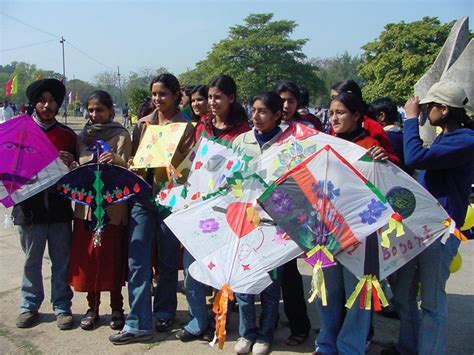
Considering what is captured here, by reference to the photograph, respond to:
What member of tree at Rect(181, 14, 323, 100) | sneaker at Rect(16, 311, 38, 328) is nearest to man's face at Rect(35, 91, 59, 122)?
sneaker at Rect(16, 311, 38, 328)

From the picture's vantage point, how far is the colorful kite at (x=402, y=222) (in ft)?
8.14

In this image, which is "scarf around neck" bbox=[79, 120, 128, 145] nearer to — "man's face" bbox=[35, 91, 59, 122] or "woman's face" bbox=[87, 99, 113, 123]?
"woman's face" bbox=[87, 99, 113, 123]

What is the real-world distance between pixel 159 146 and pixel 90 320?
1419 millimetres

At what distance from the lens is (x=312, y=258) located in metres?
2.43

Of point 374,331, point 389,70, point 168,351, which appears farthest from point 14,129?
point 389,70

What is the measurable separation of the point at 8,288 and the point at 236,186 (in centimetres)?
262

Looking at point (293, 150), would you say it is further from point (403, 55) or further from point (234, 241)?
point (403, 55)

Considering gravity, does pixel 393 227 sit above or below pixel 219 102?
below

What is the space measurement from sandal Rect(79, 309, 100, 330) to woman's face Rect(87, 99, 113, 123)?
1.46 metres

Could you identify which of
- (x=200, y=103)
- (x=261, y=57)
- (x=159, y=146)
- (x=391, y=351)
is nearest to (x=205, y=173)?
(x=159, y=146)

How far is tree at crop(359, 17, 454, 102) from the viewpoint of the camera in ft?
90.1

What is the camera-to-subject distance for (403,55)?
2848cm

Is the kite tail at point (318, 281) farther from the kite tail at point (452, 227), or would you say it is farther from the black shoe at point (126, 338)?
the black shoe at point (126, 338)

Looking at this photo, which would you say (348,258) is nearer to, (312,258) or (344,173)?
(312,258)
